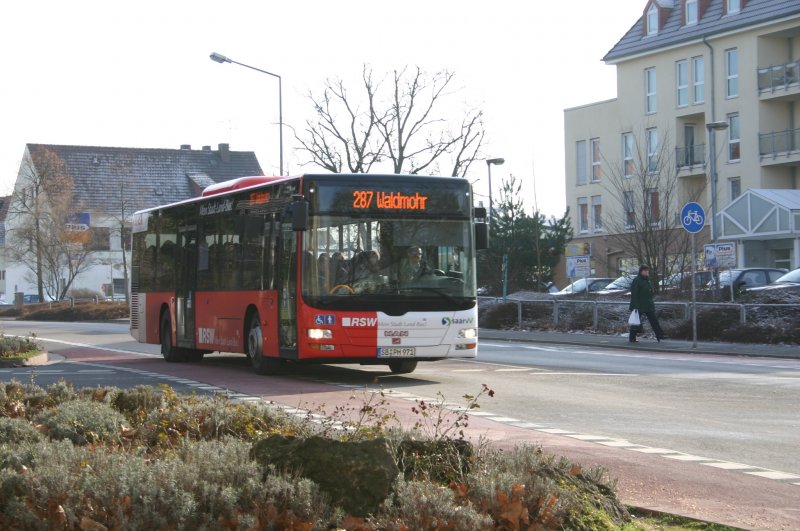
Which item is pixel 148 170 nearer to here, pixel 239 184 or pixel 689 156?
pixel 689 156

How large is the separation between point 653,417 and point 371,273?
5.52 m

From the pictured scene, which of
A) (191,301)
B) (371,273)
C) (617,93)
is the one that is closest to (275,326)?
(371,273)

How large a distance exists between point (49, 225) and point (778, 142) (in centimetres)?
3628

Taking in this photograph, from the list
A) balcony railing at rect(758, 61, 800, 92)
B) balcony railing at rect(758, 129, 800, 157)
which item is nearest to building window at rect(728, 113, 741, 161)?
balcony railing at rect(758, 129, 800, 157)

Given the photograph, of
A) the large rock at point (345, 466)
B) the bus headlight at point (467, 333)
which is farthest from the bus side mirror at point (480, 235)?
the large rock at point (345, 466)

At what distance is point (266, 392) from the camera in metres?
17.6

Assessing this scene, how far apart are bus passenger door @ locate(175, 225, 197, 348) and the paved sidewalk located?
1126cm

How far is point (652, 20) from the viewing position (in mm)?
66688

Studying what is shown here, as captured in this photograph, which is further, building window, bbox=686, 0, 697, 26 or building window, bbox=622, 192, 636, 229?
building window, bbox=686, 0, 697, 26

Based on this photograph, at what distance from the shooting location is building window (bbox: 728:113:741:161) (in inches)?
2403

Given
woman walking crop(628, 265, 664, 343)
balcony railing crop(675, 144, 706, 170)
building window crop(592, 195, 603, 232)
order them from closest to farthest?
1. woman walking crop(628, 265, 664, 343)
2. balcony railing crop(675, 144, 706, 170)
3. building window crop(592, 195, 603, 232)

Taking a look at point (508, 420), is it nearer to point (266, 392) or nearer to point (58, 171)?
point (266, 392)

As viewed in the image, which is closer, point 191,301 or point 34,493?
point 34,493

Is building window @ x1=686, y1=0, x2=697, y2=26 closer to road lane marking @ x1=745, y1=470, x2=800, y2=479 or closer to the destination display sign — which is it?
the destination display sign
